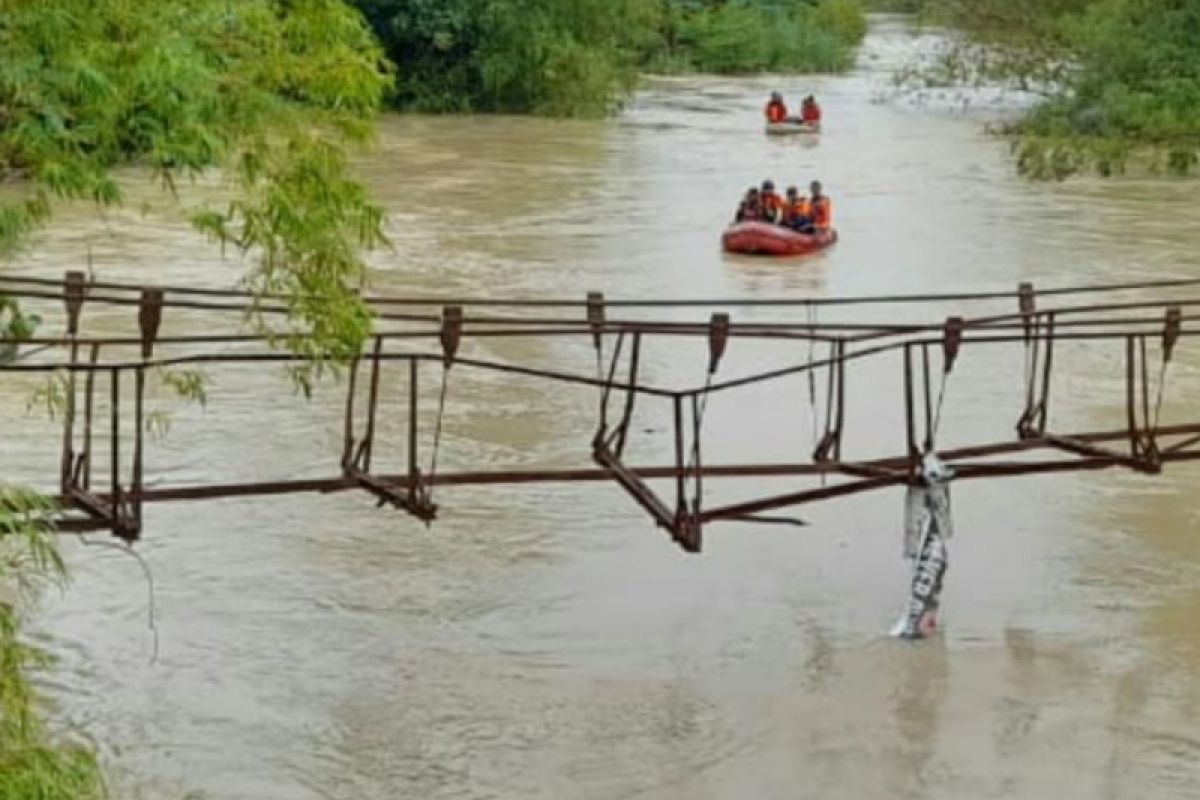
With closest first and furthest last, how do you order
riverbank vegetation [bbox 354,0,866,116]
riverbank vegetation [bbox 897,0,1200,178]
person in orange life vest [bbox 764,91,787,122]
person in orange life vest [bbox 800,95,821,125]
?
riverbank vegetation [bbox 897,0,1200,178]
person in orange life vest [bbox 800,95,821,125]
person in orange life vest [bbox 764,91,787,122]
riverbank vegetation [bbox 354,0,866,116]

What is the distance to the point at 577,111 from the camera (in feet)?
→ 124

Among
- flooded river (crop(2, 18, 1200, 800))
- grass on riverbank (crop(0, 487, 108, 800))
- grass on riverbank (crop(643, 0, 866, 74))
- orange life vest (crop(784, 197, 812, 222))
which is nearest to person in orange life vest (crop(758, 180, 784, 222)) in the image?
orange life vest (crop(784, 197, 812, 222))

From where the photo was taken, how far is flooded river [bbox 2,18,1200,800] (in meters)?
9.79

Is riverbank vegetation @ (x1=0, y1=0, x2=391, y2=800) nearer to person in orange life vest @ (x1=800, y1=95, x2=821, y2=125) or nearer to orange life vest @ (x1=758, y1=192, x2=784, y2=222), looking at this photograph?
orange life vest @ (x1=758, y1=192, x2=784, y2=222)

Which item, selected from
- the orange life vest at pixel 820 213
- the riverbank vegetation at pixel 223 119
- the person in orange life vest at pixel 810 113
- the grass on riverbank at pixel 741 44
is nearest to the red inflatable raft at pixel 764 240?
the orange life vest at pixel 820 213

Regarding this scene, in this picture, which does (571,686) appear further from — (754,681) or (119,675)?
(119,675)

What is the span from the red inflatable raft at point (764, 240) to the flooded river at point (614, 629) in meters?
4.50

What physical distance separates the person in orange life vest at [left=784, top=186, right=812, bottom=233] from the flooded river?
5084mm

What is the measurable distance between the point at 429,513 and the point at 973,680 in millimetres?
3538

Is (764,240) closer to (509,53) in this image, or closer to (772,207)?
(772,207)

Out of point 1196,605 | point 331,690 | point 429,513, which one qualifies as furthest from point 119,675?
point 1196,605

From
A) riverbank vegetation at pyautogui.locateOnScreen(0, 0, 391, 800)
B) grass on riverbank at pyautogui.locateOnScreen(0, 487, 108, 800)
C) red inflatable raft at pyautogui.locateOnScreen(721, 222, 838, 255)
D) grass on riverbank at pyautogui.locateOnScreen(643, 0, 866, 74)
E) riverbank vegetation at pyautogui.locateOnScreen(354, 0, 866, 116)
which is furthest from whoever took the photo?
grass on riverbank at pyautogui.locateOnScreen(643, 0, 866, 74)

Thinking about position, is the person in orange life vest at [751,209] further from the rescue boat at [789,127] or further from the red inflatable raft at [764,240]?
the rescue boat at [789,127]

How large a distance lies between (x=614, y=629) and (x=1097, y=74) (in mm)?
20980
